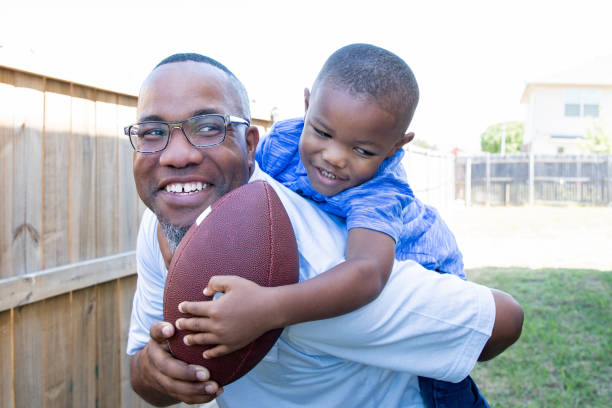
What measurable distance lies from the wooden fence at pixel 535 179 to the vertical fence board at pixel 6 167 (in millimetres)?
20231

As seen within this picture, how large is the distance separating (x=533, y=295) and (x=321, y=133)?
662 centimetres

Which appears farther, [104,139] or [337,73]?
[104,139]

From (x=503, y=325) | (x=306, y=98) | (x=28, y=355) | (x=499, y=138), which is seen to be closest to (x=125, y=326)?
(x=28, y=355)

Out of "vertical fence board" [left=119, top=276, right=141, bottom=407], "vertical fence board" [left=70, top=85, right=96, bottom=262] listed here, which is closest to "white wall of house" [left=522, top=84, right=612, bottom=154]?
"vertical fence board" [left=119, top=276, right=141, bottom=407]

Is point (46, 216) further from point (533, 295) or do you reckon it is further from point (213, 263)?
point (533, 295)

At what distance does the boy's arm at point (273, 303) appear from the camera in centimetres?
140

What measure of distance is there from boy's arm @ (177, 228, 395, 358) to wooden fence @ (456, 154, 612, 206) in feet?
68.1

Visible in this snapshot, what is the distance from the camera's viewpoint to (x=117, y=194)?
353 centimetres

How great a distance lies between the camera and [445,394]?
184 centimetres

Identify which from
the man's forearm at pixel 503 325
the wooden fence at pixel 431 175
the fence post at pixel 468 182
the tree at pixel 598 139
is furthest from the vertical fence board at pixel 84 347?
the tree at pixel 598 139

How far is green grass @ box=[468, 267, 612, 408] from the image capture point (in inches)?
186

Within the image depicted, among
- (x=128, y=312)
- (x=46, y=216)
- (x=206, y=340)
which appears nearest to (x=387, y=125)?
(x=206, y=340)

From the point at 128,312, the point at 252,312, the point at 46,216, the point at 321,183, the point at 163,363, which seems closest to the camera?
the point at 252,312

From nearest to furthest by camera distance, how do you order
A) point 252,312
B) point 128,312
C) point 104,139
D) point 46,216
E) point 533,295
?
point 252,312 → point 46,216 → point 104,139 → point 128,312 → point 533,295
